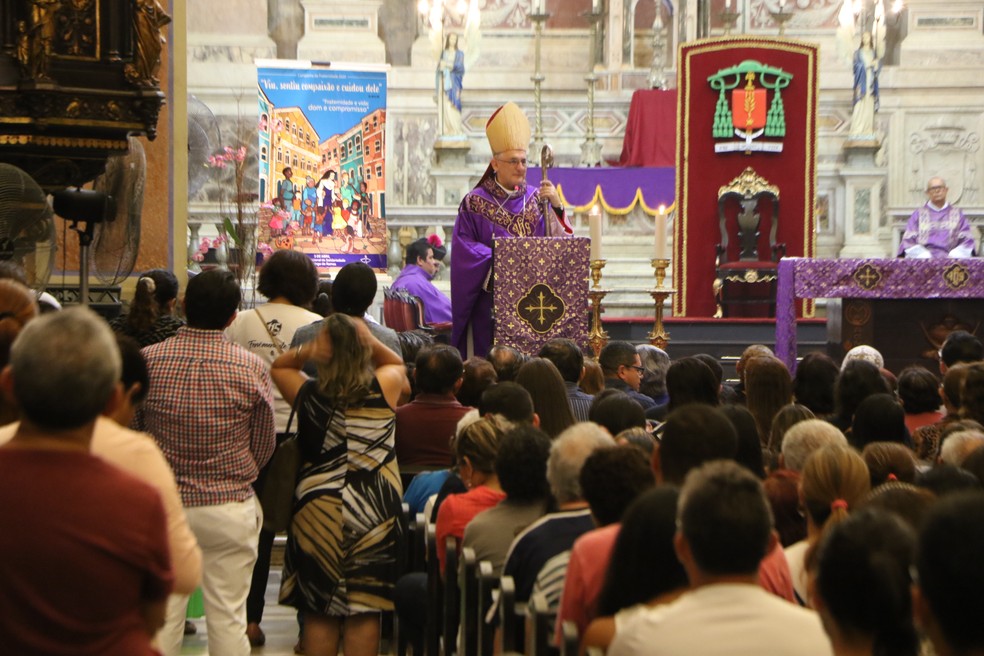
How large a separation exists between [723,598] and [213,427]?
7.71 feet

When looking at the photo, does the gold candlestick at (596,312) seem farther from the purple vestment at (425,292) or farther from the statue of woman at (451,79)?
the statue of woman at (451,79)

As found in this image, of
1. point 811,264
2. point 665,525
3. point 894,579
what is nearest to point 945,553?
point 894,579

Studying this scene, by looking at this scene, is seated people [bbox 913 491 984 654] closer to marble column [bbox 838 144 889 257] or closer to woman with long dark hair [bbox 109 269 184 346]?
woman with long dark hair [bbox 109 269 184 346]

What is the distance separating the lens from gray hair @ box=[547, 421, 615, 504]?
3670mm

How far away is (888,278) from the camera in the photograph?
36.4 ft

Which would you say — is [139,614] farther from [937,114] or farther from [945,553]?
[937,114]

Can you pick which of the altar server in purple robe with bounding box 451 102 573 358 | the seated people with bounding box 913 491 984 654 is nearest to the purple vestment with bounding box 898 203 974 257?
the altar server in purple robe with bounding box 451 102 573 358

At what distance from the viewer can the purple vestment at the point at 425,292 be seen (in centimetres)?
1238

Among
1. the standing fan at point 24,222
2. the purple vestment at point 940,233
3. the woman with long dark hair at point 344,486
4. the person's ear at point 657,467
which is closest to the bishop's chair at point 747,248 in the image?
the purple vestment at point 940,233

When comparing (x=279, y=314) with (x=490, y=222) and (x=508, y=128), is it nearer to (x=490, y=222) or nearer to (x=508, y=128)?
(x=508, y=128)

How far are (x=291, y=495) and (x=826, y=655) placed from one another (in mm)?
2663

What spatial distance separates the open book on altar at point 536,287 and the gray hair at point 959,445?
4603 mm

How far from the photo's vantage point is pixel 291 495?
489 centimetres

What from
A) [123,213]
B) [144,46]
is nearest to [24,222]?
[144,46]
